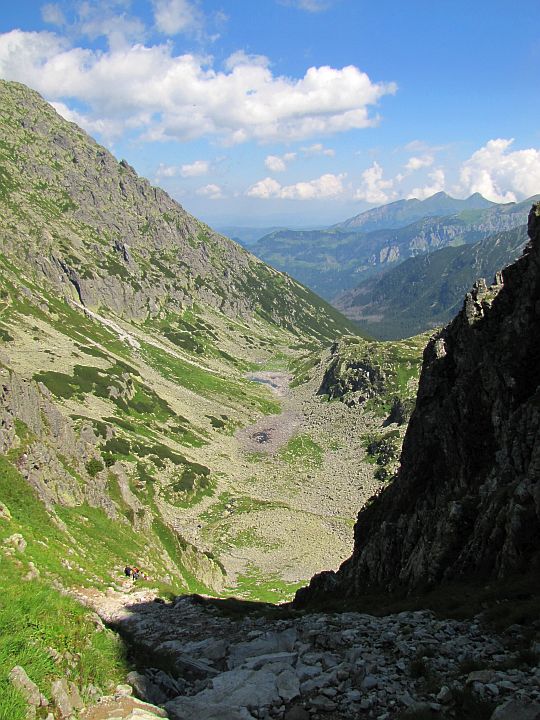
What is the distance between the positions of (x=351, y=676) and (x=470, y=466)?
70.5ft

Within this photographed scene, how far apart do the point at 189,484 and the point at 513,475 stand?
8465cm

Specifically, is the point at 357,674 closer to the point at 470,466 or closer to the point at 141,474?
the point at 470,466

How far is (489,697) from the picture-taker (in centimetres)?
1059

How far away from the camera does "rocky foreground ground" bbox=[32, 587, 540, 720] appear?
11.0 meters

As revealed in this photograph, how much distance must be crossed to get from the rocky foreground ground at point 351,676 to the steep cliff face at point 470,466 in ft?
16.7

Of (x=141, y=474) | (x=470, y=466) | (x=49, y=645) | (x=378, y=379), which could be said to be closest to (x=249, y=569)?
(x=141, y=474)

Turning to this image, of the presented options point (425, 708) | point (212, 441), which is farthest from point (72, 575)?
point (212, 441)

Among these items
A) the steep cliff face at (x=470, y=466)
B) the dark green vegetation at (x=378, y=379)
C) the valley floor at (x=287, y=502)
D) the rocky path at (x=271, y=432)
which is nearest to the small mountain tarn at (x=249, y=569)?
the steep cliff face at (x=470, y=466)

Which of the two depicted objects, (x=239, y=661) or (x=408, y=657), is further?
(x=239, y=661)

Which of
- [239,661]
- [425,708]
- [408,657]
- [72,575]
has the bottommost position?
[72,575]

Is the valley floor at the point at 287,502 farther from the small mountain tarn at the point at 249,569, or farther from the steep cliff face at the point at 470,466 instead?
the steep cliff face at the point at 470,466

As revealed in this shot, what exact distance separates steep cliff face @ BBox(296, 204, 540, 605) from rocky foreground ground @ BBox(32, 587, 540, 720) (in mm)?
5095

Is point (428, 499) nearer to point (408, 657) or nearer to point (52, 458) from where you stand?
point (408, 657)

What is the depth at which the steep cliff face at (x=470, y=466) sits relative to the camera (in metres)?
20.9
